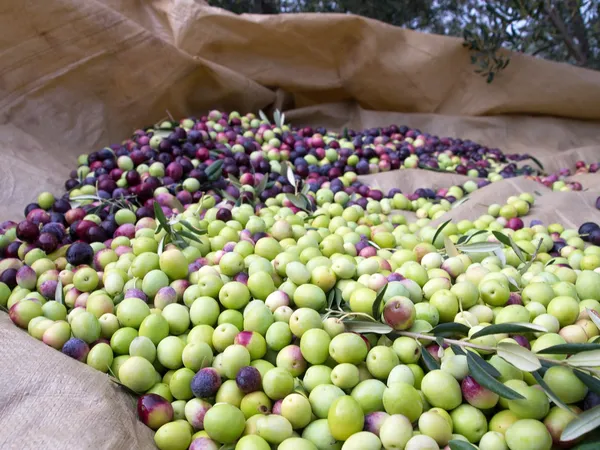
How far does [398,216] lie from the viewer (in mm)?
2445

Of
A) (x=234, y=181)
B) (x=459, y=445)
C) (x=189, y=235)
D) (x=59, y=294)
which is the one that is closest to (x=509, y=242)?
(x=459, y=445)

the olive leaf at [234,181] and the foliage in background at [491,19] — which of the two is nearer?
the olive leaf at [234,181]

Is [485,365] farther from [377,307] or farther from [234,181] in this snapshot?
[234,181]

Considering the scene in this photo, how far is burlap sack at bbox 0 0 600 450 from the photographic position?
2611 mm

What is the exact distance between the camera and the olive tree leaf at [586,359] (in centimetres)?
96

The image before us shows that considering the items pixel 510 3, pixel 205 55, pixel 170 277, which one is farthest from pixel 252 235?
pixel 510 3

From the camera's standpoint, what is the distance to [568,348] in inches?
38.8

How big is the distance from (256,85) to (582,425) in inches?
133

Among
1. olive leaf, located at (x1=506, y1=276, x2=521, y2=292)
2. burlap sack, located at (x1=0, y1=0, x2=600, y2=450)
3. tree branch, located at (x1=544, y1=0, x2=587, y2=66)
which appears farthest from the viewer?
tree branch, located at (x1=544, y1=0, x2=587, y2=66)

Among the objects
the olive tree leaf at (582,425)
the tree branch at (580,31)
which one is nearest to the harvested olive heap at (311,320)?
the olive tree leaf at (582,425)

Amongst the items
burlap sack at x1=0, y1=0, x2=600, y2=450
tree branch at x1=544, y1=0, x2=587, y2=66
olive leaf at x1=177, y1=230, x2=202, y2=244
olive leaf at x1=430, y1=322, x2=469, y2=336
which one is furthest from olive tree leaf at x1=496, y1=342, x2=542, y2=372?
tree branch at x1=544, y1=0, x2=587, y2=66

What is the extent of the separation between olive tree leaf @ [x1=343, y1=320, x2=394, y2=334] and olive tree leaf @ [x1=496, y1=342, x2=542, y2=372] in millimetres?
258

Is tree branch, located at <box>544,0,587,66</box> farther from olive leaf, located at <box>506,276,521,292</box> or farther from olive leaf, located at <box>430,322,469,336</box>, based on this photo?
olive leaf, located at <box>430,322,469,336</box>

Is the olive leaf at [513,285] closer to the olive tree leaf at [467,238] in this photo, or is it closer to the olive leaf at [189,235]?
the olive tree leaf at [467,238]
